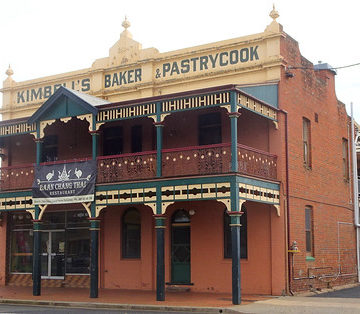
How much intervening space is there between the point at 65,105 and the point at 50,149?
4.53 meters

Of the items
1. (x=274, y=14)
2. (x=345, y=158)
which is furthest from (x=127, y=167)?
(x=345, y=158)

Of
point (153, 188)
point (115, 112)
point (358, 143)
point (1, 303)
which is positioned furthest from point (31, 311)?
point (358, 143)

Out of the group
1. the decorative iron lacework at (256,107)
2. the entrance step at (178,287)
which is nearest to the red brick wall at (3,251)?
the entrance step at (178,287)

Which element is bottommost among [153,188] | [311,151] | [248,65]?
[153,188]

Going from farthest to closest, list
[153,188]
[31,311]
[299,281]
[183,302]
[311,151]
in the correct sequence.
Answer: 1. [311,151]
2. [299,281]
3. [153,188]
4. [183,302]
5. [31,311]

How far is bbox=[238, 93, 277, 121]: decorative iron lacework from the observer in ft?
59.5

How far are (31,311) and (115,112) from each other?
6.68 metres

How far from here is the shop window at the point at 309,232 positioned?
21.4m

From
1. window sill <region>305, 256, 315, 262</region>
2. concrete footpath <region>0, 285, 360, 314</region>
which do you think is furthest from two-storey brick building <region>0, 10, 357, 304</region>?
concrete footpath <region>0, 285, 360, 314</region>

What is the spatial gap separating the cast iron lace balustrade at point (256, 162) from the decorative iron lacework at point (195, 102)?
56.2 inches

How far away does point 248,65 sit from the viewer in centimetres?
2097

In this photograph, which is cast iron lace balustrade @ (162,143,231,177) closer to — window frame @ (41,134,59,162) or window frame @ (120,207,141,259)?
window frame @ (120,207,141,259)

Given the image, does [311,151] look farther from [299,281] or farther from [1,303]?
[1,303]

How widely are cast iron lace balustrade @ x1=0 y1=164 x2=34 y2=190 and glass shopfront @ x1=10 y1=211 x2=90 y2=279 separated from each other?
295 cm
